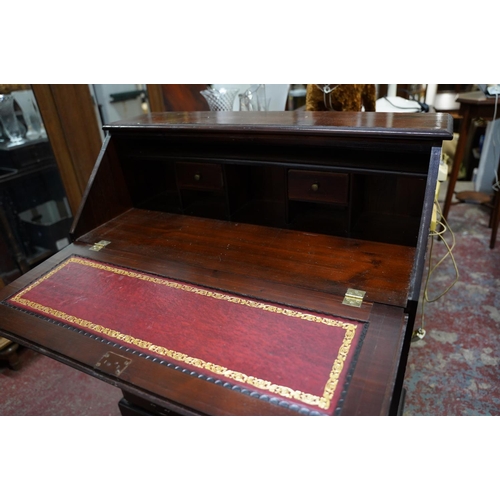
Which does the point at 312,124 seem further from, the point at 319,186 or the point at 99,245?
the point at 99,245

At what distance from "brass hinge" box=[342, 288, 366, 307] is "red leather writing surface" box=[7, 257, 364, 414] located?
2.8 inches

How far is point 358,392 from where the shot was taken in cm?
75

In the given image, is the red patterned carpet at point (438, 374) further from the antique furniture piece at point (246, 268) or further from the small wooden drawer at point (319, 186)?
A: the small wooden drawer at point (319, 186)

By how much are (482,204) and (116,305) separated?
297 cm

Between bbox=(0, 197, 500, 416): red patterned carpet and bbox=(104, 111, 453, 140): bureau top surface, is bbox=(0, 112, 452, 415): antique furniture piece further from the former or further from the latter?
bbox=(0, 197, 500, 416): red patterned carpet

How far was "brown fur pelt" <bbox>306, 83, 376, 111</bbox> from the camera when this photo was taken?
2.03 m

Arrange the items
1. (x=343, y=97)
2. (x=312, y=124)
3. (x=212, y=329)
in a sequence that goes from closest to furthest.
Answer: (x=212, y=329) → (x=312, y=124) → (x=343, y=97)

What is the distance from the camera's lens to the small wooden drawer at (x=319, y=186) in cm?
119

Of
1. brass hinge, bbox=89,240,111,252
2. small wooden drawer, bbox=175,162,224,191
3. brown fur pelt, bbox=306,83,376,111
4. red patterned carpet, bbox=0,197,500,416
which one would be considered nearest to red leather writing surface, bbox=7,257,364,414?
brass hinge, bbox=89,240,111,252

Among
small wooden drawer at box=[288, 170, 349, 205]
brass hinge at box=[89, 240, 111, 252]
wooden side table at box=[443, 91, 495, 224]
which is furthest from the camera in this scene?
wooden side table at box=[443, 91, 495, 224]

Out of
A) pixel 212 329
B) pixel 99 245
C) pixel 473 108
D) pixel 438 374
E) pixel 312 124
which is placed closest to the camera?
pixel 212 329

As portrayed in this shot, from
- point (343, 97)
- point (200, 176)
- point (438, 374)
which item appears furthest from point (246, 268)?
point (343, 97)

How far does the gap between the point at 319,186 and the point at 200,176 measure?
0.44m

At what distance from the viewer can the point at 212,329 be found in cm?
95
